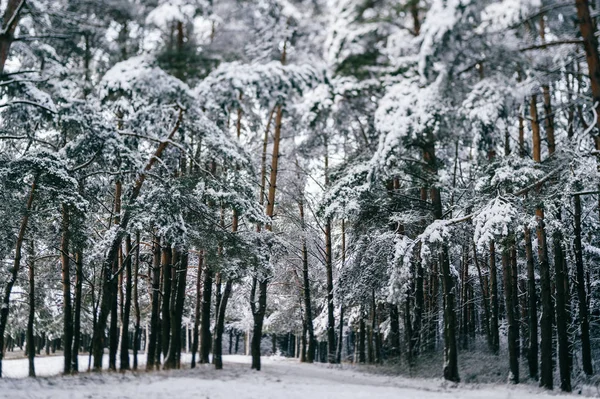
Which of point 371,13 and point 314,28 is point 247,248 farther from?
point 371,13

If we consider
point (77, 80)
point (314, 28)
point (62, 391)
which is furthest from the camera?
point (314, 28)

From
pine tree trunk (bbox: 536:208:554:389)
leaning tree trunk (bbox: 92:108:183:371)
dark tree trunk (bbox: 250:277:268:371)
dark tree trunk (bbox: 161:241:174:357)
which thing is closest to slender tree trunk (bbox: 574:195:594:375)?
pine tree trunk (bbox: 536:208:554:389)

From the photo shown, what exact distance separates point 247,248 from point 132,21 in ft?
22.7

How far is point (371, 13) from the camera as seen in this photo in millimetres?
8602

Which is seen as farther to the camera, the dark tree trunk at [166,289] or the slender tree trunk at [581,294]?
the dark tree trunk at [166,289]

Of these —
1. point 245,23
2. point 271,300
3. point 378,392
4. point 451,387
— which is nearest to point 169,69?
point 245,23

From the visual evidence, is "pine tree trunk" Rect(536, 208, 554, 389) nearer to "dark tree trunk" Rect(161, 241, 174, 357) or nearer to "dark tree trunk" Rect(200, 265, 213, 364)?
"dark tree trunk" Rect(200, 265, 213, 364)

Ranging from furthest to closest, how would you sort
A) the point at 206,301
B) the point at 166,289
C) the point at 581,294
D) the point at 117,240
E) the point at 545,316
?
1. the point at 206,301
2. the point at 581,294
3. the point at 166,289
4. the point at 545,316
5. the point at 117,240

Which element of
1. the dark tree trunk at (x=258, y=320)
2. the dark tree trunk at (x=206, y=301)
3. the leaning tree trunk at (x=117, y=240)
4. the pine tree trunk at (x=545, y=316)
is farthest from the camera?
the dark tree trunk at (x=206, y=301)

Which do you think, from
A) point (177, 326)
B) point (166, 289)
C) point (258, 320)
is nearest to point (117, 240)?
point (166, 289)

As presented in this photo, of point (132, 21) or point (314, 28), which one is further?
point (314, 28)

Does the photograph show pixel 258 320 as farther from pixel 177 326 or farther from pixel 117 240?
pixel 117 240

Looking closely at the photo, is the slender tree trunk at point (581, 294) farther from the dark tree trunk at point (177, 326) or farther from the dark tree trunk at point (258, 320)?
the dark tree trunk at point (177, 326)

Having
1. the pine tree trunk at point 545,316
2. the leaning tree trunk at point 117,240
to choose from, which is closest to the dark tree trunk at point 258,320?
the leaning tree trunk at point 117,240
